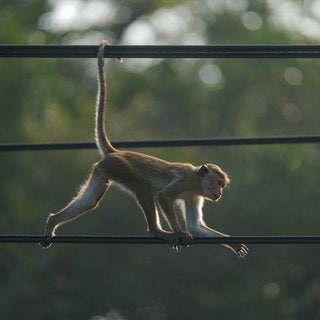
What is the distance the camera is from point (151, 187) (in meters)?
12.3

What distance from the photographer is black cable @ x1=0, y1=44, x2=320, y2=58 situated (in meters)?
10.8

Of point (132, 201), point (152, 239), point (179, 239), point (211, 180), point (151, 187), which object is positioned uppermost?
point (132, 201)

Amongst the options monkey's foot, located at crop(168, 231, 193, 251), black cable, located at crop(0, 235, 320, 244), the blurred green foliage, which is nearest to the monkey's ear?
monkey's foot, located at crop(168, 231, 193, 251)

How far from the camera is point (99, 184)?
483 inches

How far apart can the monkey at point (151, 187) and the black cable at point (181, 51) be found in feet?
2.64

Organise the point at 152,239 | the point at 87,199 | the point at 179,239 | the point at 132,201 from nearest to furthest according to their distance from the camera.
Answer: the point at 152,239 < the point at 179,239 < the point at 87,199 < the point at 132,201

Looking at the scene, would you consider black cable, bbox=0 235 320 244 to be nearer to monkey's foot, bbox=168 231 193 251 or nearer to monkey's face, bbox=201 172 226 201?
monkey's foot, bbox=168 231 193 251

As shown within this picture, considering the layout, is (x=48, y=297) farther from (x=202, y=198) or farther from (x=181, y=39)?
(x=181, y=39)

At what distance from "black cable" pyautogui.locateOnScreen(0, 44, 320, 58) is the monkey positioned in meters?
0.80

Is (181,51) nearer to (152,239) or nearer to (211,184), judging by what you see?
(152,239)

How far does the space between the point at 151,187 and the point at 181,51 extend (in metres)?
1.77

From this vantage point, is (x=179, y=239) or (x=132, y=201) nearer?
(x=179, y=239)

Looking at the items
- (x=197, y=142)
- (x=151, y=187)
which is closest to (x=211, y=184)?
(x=151, y=187)

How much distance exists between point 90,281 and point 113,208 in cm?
210
